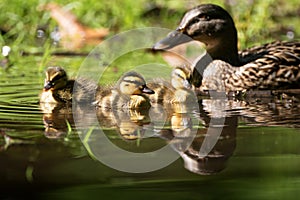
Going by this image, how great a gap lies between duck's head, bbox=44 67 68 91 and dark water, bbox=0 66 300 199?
0.27 m

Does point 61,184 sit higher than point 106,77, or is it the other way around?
point 61,184

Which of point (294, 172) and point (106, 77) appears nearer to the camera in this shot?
point (294, 172)

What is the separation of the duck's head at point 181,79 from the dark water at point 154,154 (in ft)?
1.67

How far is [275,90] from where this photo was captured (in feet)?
19.9

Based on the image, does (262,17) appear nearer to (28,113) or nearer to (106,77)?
(106,77)

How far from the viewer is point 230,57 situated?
6.49 m

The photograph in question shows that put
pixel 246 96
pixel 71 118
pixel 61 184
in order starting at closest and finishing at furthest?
pixel 61 184 < pixel 71 118 < pixel 246 96

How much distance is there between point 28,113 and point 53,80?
61cm

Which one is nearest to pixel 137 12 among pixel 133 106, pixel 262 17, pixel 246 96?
pixel 262 17

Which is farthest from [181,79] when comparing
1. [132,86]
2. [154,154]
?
[154,154]

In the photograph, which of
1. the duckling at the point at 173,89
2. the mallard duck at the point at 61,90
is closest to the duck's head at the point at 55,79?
the mallard duck at the point at 61,90

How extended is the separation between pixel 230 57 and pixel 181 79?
0.89 m

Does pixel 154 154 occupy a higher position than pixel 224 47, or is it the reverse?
pixel 154 154

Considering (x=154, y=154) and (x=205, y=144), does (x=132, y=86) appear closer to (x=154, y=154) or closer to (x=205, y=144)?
(x=205, y=144)
